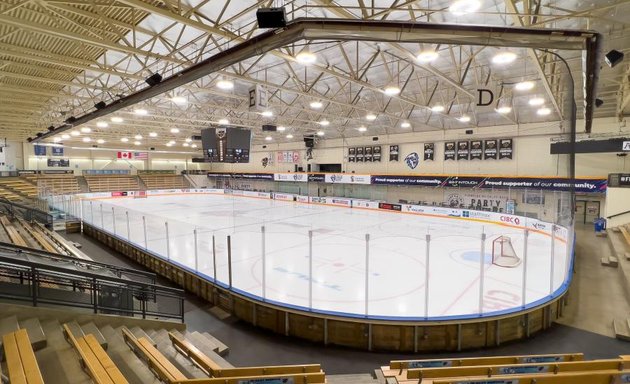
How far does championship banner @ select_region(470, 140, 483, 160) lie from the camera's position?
71.5 ft

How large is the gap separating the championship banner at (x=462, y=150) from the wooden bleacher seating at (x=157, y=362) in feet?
75.2

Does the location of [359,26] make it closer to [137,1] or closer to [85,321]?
[137,1]

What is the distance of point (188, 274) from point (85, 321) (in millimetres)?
4112

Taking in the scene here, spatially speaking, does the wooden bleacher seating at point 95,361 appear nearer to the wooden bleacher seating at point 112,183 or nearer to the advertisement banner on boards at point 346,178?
the advertisement banner on boards at point 346,178

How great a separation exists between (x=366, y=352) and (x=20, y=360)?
4965 millimetres

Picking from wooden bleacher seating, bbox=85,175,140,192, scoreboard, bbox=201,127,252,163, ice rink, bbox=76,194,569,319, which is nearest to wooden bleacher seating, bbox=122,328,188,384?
ice rink, bbox=76,194,569,319

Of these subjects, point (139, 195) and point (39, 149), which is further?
point (39, 149)

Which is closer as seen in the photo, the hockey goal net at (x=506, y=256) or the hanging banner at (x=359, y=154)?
the hockey goal net at (x=506, y=256)

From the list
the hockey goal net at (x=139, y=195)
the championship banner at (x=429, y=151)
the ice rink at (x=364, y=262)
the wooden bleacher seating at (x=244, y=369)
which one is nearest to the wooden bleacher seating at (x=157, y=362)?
the wooden bleacher seating at (x=244, y=369)

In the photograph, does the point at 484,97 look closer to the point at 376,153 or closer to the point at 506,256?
the point at 506,256

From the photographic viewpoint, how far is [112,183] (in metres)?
37.3

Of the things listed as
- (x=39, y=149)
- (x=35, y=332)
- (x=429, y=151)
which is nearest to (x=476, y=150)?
(x=429, y=151)

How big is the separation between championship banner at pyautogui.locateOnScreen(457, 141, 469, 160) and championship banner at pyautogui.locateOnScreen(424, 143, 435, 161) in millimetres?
1880

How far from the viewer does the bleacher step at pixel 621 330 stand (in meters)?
6.01
